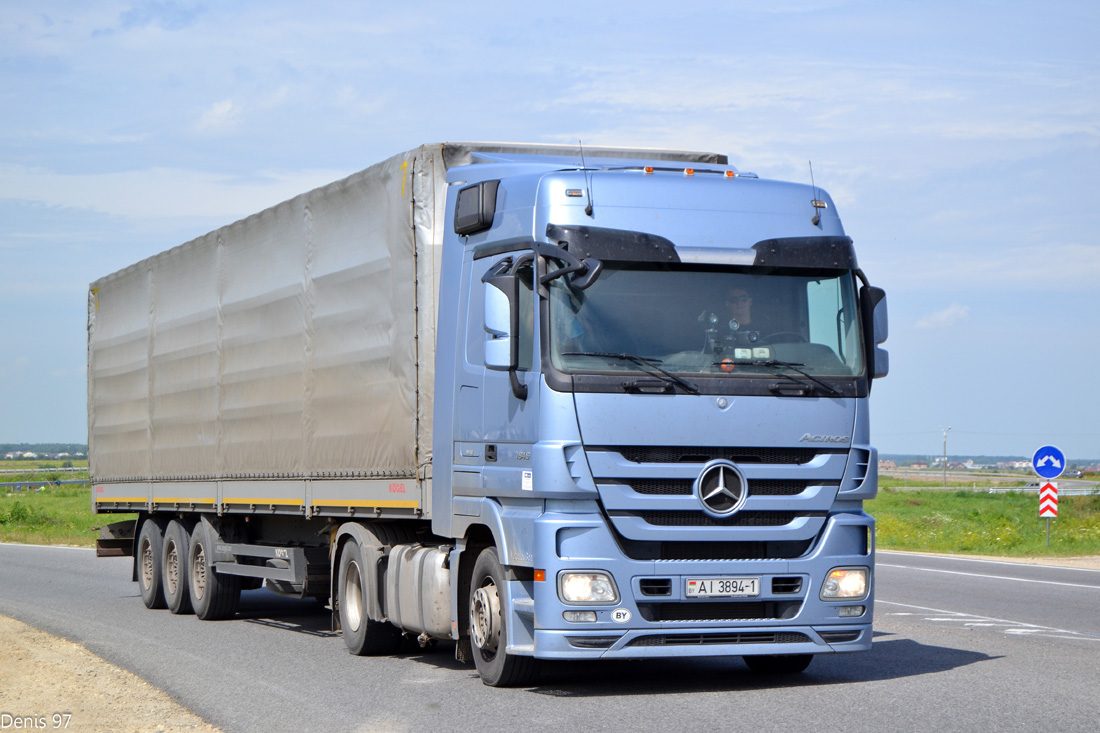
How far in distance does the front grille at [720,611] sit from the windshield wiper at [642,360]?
4.53 feet

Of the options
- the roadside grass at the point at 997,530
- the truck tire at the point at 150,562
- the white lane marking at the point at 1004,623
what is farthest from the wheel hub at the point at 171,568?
the roadside grass at the point at 997,530

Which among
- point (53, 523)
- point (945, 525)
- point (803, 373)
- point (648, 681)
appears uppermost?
point (803, 373)

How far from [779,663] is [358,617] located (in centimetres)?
385

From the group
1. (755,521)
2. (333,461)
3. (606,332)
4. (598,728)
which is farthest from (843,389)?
(333,461)

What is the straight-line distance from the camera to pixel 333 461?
1210 cm

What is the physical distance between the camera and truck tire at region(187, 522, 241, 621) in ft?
51.0

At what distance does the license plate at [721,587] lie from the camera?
28.1 ft

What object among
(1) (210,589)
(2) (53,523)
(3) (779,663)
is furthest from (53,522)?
(3) (779,663)

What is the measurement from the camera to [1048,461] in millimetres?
26359

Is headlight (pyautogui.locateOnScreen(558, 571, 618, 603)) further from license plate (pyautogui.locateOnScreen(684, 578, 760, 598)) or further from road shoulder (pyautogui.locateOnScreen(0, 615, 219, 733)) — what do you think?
road shoulder (pyautogui.locateOnScreen(0, 615, 219, 733))

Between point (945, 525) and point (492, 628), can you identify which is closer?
point (492, 628)

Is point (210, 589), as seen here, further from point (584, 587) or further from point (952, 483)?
point (952, 483)

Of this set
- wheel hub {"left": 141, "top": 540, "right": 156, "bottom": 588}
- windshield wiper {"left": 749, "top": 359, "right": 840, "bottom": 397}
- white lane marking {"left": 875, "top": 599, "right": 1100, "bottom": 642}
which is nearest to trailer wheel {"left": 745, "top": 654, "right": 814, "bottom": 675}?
windshield wiper {"left": 749, "top": 359, "right": 840, "bottom": 397}

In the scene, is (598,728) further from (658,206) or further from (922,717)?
(658,206)
